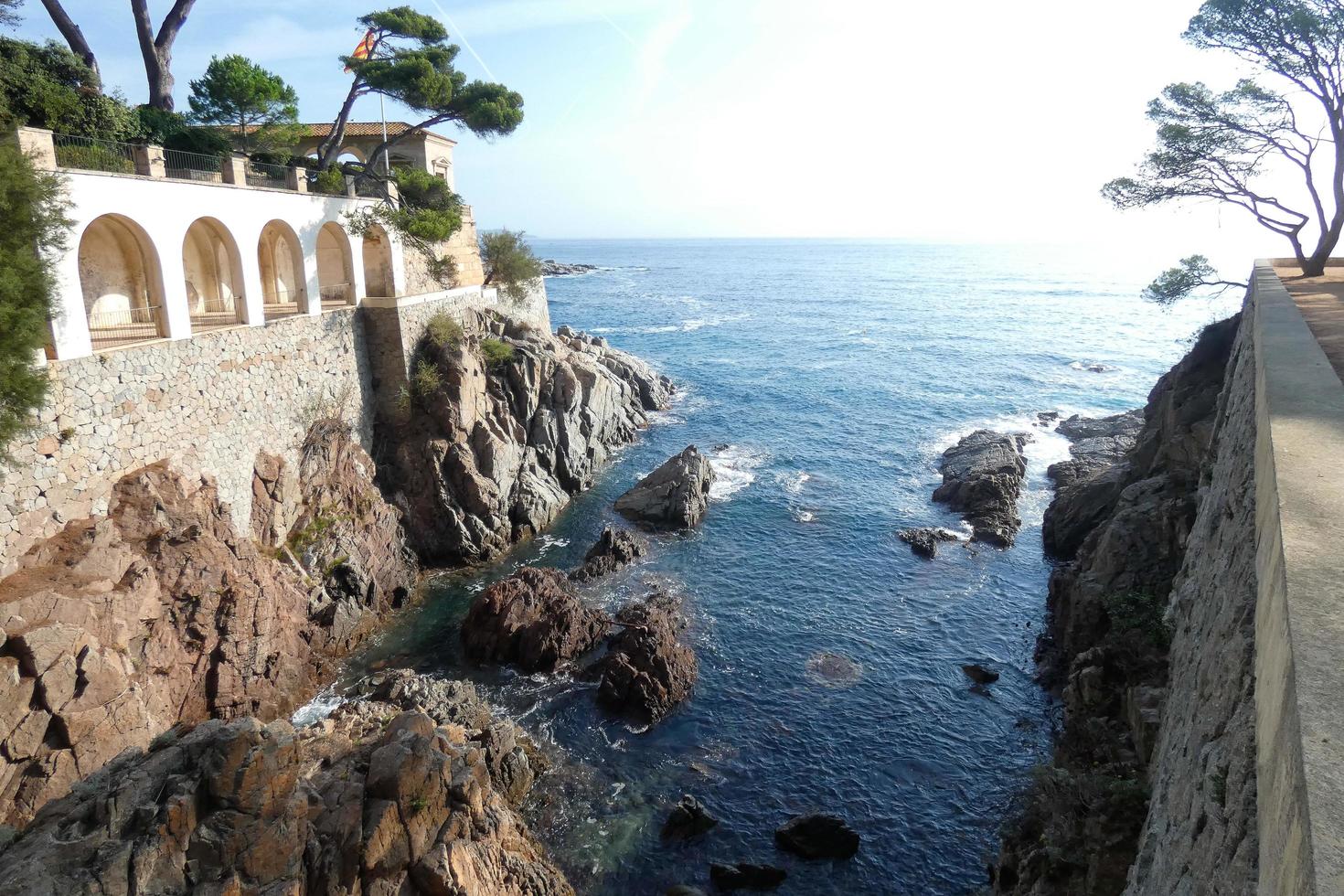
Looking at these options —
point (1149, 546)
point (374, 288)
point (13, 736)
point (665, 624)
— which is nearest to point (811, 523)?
point (665, 624)

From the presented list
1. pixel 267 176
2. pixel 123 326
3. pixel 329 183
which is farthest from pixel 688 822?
pixel 329 183

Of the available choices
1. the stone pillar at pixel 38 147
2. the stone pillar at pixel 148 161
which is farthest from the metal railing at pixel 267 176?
the stone pillar at pixel 38 147

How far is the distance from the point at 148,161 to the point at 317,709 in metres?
15.5

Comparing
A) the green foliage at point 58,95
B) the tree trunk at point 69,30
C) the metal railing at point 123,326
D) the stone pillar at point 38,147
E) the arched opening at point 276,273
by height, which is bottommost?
the metal railing at point 123,326

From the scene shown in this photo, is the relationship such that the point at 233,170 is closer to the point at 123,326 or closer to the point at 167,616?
the point at 123,326

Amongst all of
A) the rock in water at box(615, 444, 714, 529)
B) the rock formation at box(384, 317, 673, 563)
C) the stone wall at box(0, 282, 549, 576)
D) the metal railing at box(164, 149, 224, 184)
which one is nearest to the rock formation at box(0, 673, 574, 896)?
the stone wall at box(0, 282, 549, 576)

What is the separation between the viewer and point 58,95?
23047mm

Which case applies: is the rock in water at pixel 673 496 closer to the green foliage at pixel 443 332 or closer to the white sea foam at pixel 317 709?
the green foliage at pixel 443 332

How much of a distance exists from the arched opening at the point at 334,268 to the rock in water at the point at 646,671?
701 inches

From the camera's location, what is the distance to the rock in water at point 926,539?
98.0 feet

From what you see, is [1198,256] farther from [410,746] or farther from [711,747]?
[410,746]

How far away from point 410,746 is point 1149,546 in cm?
1774

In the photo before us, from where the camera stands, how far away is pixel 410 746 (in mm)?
14086

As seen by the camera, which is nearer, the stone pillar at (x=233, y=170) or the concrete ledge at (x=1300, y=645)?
the concrete ledge at (x=1300, y=645)
